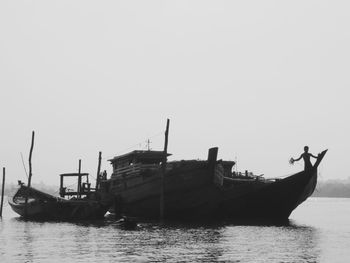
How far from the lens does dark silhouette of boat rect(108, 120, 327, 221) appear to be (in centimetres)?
4172

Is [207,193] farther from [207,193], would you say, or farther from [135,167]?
[135,167]

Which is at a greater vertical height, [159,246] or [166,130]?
[166,130]

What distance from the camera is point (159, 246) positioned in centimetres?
2720

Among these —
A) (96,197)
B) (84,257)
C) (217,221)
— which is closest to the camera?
(84,257)

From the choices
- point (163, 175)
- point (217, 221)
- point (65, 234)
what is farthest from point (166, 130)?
point (65, 234)

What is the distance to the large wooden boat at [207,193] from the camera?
4175 cm

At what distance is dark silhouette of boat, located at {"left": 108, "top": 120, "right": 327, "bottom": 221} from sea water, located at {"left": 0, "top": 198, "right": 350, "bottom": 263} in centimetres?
409

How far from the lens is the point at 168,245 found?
27656 millimetres

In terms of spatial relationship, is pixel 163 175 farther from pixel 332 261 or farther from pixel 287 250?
pixel 332 261

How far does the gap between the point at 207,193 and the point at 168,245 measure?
14823mm

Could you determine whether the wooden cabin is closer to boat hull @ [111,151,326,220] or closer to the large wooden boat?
the large wooden boat

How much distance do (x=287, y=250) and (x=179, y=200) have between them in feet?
57.6

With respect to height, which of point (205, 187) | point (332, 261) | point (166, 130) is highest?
point (166, 130)

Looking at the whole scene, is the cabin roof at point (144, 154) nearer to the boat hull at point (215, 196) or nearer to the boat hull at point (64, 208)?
the boat hull at point (215, 196)
